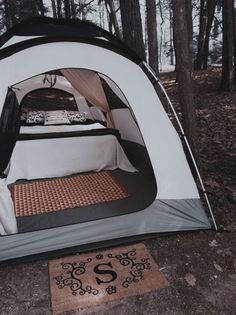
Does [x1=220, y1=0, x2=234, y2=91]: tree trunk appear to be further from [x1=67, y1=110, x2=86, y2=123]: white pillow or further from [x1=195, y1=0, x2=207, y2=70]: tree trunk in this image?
[x1=195, y1=0, x2=207, y2=70]: tree trunk

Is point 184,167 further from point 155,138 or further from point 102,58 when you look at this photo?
point 102,58

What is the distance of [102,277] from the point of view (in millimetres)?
2414

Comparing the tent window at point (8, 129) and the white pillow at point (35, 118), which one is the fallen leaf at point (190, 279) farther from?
the white pillow at point (35, 118)

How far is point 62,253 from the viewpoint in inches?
105

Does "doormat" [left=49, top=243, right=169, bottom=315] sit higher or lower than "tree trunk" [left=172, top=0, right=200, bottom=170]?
lower

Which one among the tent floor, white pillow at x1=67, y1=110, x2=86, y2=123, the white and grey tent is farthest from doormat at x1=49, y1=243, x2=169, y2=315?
white pillow at x1=67, y1=110, x2=86, y2=123

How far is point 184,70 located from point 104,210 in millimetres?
1577

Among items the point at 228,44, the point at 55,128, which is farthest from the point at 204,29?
the point at 55,128

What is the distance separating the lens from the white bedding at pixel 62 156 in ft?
13.6

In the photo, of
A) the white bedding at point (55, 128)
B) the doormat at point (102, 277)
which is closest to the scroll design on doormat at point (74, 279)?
the doormat at point (102, 277)

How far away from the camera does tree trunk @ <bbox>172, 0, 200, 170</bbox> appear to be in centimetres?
318

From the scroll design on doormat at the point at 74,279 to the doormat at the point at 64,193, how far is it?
2.86 feet

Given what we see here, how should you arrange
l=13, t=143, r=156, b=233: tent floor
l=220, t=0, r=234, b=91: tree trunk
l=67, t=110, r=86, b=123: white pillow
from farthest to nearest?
l=220, t=0, r=234, b=91: tree trunk
l=67, t=110, r=86, b=123: white pillow
l=13, t=143, r=156, b=233: tent floor

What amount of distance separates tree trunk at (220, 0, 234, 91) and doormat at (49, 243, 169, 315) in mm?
5729
